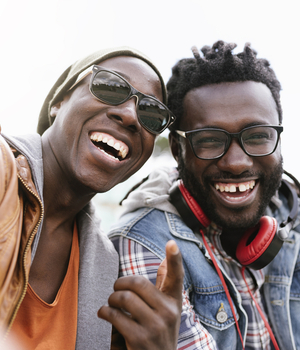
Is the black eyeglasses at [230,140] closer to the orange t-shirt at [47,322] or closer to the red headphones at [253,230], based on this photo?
the red headphones at [253,230]

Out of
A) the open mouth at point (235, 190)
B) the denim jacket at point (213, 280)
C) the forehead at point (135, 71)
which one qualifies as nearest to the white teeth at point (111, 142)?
the forehead at point (135, 71)

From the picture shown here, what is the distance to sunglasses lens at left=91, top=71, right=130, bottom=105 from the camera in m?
1.76

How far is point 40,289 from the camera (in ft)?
5.21

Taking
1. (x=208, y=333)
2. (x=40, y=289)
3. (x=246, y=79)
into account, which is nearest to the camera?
(x=40, y=289)

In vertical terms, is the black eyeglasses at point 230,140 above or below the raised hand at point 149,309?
above

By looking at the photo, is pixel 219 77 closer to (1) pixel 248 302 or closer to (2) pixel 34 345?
(1) pixel 248 302

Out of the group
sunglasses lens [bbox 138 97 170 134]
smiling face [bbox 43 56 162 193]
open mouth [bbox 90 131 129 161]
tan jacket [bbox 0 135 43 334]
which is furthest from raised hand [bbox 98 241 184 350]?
sunglasses lens [bbox 138 97 170 134]

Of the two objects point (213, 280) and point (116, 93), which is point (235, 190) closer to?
point (213, 280)

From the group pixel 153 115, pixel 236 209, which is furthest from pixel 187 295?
pixel 153 115

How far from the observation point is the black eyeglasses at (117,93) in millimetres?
1758

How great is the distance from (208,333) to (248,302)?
493mm

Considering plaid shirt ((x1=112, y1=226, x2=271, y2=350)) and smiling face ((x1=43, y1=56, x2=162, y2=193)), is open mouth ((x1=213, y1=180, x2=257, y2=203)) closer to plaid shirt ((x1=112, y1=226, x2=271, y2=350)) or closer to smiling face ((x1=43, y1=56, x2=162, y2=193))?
plaid shirt ((x1=112, y1=226, x2=271, y2=350))

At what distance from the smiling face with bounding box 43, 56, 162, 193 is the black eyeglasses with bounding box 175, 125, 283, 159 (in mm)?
438

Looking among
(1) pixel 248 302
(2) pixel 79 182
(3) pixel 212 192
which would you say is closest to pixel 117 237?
(2) pixel 79 182
